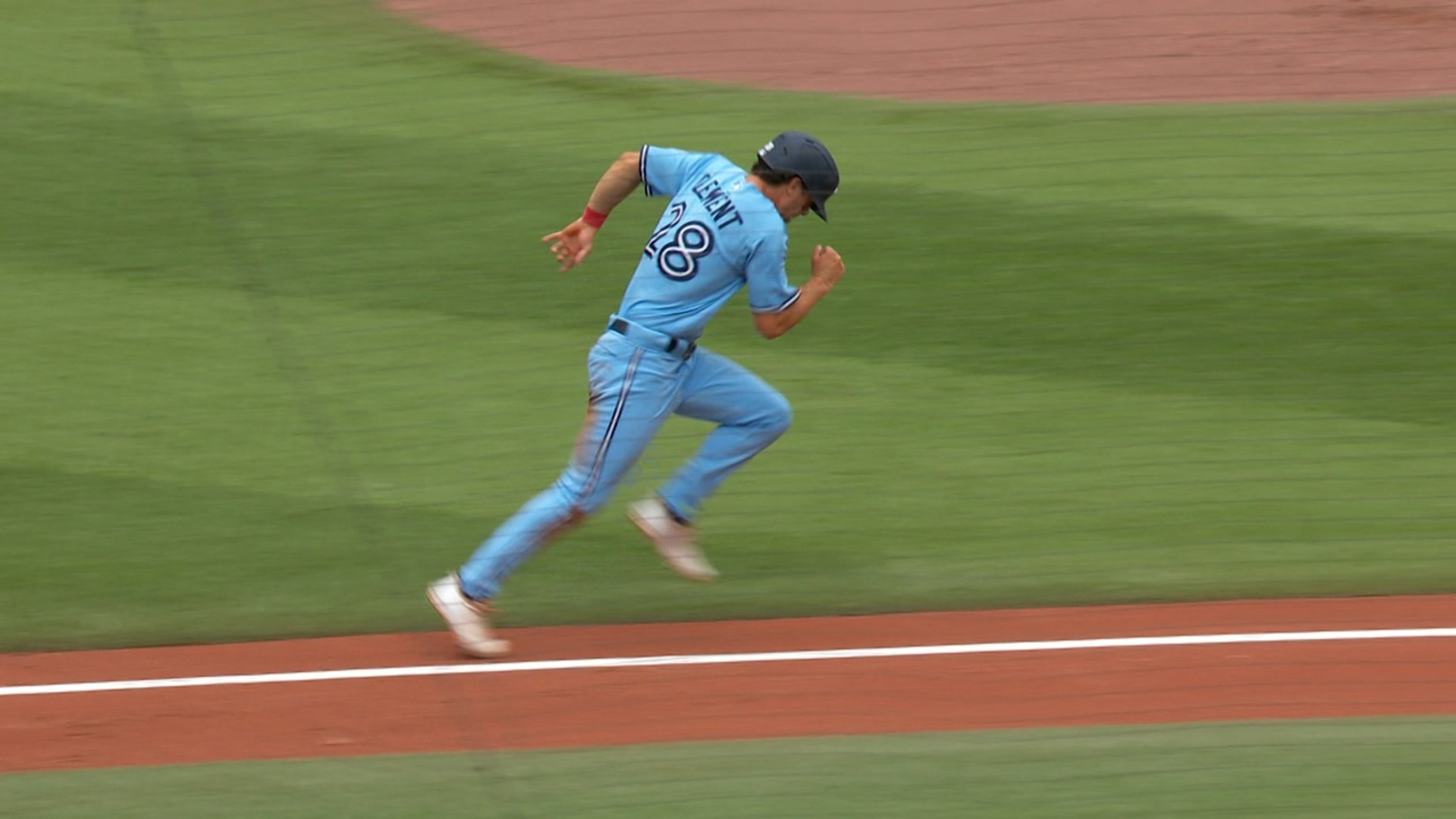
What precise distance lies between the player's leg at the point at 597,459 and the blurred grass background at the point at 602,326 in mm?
645

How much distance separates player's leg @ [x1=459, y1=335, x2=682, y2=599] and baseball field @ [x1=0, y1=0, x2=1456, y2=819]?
45cm

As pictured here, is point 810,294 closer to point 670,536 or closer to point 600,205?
point 600,205

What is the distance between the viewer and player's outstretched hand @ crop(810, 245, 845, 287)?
6484mm

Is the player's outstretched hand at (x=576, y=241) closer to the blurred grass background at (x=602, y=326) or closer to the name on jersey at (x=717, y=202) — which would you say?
the name on jersey at (x=717, y=202)

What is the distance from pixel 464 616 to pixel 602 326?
Answer: 352 centimetres

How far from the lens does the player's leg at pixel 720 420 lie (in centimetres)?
695

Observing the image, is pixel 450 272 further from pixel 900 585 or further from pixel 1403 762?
pixel 1403 762

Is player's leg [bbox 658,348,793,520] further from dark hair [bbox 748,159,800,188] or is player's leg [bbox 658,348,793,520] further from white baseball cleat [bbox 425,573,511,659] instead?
white baseball cleat [bbox 425,573,511,659]

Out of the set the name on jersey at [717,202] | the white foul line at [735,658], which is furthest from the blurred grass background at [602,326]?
the name on jersey at [717,202]

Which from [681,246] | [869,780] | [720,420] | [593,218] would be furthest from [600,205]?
[869,780]

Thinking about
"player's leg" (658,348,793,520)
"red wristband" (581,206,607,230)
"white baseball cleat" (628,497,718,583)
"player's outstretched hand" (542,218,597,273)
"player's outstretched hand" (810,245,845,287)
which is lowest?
"white baseball cleat" (628,497,718,583)

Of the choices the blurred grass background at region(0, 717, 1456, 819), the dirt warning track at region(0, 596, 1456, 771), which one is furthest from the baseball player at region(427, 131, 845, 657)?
the blurred grass background at region(0, 717, 1456, 819)

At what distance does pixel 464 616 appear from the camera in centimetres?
669

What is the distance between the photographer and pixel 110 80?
41.6 feet
